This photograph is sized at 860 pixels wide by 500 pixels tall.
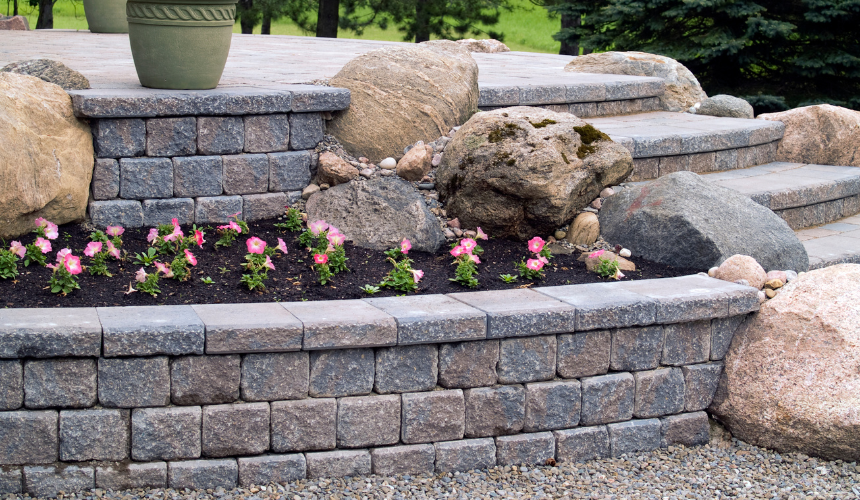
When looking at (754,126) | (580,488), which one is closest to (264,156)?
(580,488)

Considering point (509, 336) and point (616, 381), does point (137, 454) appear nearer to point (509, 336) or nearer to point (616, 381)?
point (509, 336)

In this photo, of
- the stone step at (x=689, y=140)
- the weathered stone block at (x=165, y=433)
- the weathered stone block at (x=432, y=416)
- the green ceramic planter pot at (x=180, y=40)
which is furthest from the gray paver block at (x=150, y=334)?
the stone step at (x=689, y=140)

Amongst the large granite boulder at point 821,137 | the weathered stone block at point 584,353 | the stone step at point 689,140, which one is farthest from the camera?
the large granite boulder at point 821,137

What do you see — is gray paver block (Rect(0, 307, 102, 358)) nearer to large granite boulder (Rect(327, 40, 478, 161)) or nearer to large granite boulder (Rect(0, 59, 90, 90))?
large granite boulder (Rect(0, 59, 90, 90))

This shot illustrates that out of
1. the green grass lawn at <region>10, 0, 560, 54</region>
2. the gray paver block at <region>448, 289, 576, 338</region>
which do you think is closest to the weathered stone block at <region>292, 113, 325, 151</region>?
the gray paver block at <region>448, 289, 576, 338</region>

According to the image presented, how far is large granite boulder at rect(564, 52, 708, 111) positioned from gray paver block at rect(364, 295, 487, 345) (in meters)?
4.79

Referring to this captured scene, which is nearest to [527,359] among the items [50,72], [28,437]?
[28,437]

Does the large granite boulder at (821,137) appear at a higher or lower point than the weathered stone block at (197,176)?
higher

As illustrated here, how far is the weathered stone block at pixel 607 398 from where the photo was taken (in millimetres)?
3381

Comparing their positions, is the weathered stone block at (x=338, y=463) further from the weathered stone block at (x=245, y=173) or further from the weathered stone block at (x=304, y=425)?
the weathered stone block at (x=245, y=173)

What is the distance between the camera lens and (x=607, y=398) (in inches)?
134

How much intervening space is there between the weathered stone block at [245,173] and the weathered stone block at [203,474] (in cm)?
178

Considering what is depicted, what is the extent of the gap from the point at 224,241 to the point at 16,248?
946mm

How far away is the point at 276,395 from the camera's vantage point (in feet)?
9.88
